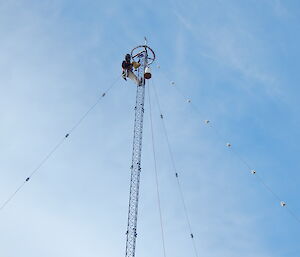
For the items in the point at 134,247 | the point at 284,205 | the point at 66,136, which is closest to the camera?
the point at 284,205

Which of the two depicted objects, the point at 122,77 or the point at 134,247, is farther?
the point at 122,77

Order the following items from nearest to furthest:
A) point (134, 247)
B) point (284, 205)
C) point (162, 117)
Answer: point (284, 205)
point (134, 247)
point (162, 117)

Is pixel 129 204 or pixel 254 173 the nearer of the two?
pixel 254 173

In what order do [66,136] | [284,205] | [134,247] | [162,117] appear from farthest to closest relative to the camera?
[162,117] → [66,136] → [134,247] → [284,205]

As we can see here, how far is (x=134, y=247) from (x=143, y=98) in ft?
100

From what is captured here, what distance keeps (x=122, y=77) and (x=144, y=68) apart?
6126 mm

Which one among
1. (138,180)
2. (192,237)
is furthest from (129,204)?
(192,237)

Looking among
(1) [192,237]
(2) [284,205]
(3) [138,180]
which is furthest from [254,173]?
(3) [138,180]

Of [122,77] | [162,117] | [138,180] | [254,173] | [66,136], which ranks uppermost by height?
[122,77]

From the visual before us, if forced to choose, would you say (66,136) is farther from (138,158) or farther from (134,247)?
(134,247)

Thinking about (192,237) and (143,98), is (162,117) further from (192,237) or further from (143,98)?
(192,237)

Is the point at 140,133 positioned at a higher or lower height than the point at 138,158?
higher

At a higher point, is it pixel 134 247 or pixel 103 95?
pixel 103 95

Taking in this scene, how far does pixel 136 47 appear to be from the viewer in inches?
3184
